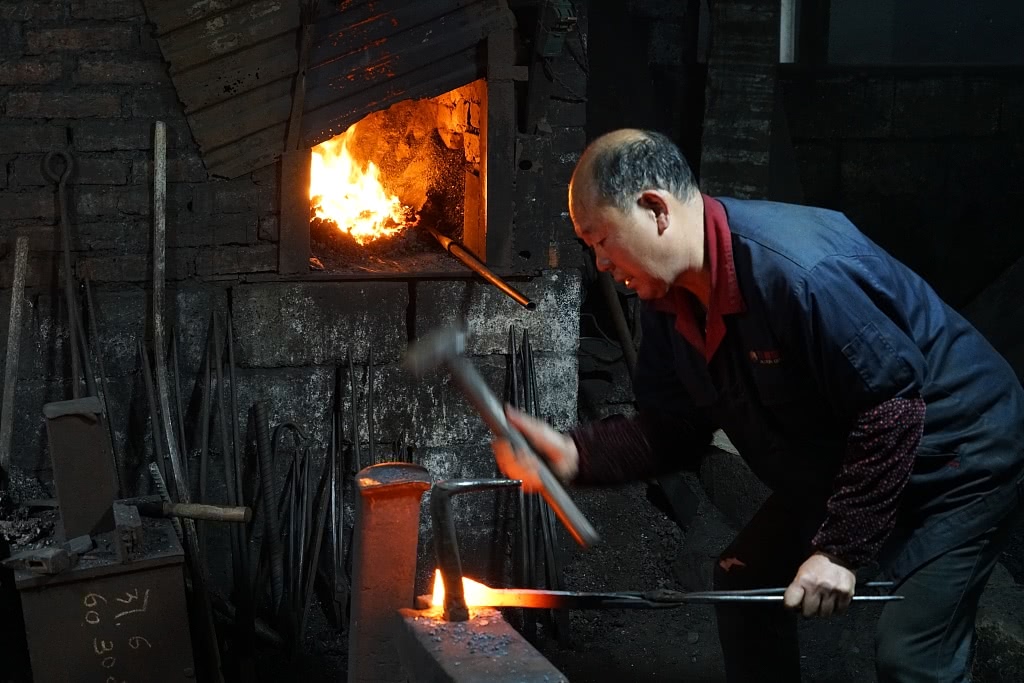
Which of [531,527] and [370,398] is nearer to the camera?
[370,398]

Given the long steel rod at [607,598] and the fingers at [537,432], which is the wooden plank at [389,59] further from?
the long steel rod at [607,598]

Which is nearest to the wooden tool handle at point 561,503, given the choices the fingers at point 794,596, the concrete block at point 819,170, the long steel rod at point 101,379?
the fingers at point 794,596

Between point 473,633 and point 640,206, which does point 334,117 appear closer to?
point 640,206

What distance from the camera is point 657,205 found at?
2627mm

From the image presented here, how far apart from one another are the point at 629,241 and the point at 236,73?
9.96 feet

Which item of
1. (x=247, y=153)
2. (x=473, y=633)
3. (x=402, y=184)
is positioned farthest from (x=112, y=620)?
(x=402, y=184)

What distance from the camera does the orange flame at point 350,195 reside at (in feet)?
19.4

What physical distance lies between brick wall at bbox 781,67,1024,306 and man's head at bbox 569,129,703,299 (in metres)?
5.68

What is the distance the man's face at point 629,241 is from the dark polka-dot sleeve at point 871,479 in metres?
0.62

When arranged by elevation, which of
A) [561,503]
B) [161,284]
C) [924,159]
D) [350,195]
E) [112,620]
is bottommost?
[112,620]

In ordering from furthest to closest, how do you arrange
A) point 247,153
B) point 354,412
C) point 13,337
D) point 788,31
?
1. point 788,31
2. point 354,412
3. point 247,153
4. point 13,337

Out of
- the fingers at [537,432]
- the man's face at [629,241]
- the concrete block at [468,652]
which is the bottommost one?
the concrete block at [468,652]

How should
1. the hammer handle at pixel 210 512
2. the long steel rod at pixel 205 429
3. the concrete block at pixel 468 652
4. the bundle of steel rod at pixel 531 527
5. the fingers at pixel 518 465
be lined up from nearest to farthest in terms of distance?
the concrete block at pixel 468 652, the fingers at pixel 518 465, the hammer handle at pixel 210 512, the long steel rod at pixel 205 429, the bundle of steel rod at pixel 531 527

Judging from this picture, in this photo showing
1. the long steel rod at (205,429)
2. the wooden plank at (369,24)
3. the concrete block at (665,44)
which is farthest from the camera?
the concrete block at (665,44)
